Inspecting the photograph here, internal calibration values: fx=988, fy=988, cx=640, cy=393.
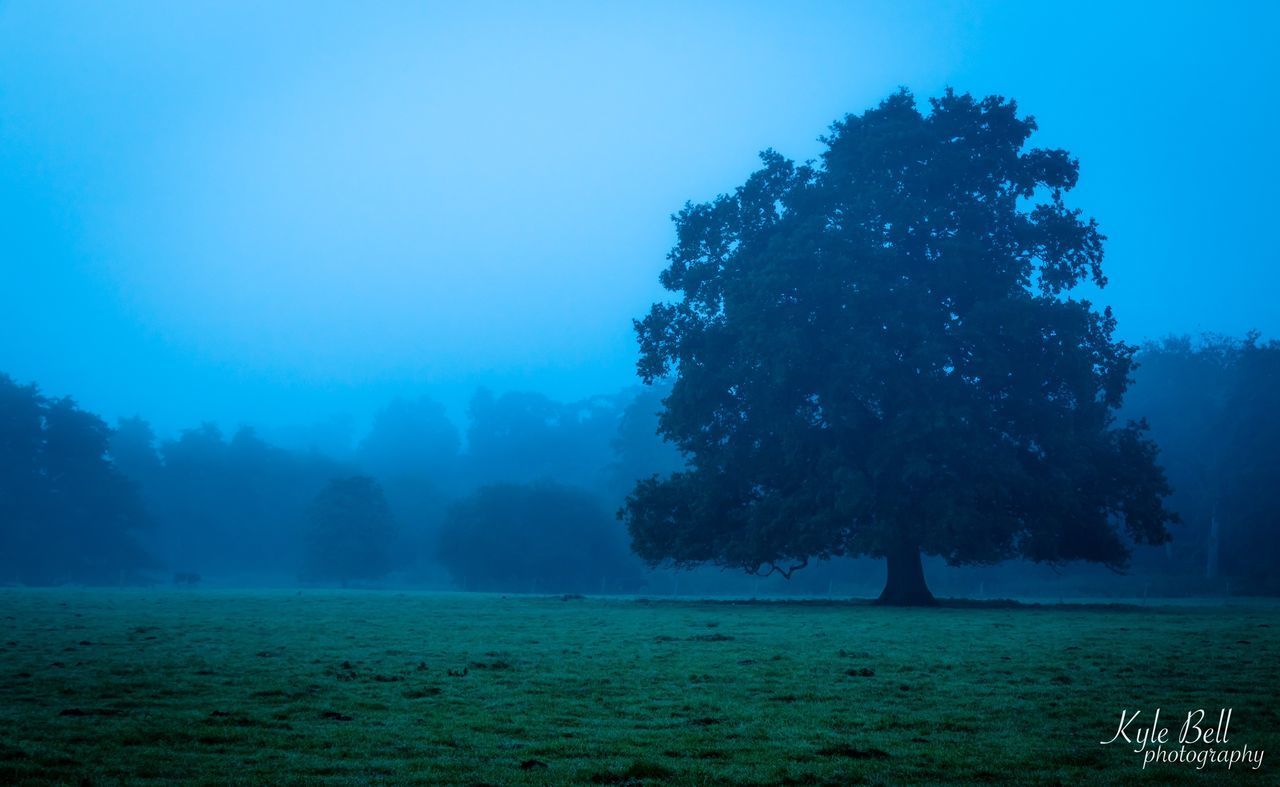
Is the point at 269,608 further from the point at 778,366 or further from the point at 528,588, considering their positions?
the point at 528,588

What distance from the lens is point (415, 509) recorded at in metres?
132

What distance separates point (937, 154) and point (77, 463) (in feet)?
287

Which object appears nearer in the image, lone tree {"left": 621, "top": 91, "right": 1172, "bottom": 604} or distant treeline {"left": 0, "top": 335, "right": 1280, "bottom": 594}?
lone tree {"left": 621, "top": 91, "right": 1172, "bottom": 604}

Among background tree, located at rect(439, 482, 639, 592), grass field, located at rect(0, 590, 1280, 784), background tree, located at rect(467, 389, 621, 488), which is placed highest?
background tree, located at rect(467, 389, 621, 488)

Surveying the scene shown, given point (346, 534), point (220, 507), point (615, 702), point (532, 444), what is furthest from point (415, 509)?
point (615, 702)

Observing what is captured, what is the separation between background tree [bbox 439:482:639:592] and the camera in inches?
3784

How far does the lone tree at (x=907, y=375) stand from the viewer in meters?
40.0

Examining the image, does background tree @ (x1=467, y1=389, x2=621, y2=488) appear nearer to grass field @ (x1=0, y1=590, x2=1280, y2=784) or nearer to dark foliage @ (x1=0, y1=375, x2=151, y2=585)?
dark foliage @ (x1=0, y1=375, x2=151, y2=585)

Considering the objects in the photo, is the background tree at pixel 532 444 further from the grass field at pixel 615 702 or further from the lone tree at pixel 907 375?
the grass field at pixel 615 702

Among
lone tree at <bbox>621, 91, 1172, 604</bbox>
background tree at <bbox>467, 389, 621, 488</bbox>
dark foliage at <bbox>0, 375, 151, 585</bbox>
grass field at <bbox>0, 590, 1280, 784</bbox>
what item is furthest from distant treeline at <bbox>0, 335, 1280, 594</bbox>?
grass field at <bbox>0, 590, 1280, 784</bbox>

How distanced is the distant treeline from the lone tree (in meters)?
40.2

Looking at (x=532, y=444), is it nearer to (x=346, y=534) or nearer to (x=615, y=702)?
(x=346, y=534)

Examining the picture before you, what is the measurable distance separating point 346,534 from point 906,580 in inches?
2768

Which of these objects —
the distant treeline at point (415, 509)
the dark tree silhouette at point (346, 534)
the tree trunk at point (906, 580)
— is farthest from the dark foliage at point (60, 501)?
the tree trunk at point (906, 580)
